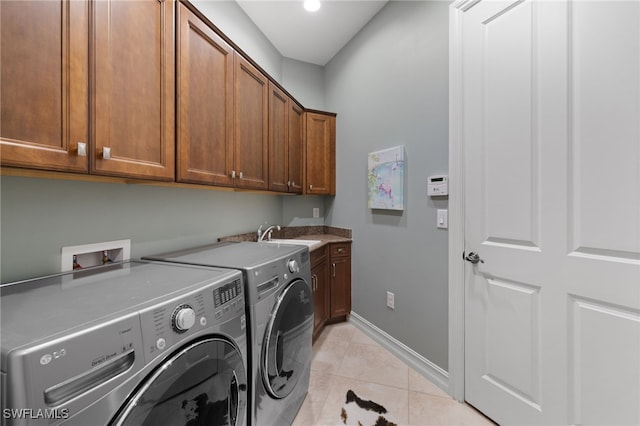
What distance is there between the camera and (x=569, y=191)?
1157 mm

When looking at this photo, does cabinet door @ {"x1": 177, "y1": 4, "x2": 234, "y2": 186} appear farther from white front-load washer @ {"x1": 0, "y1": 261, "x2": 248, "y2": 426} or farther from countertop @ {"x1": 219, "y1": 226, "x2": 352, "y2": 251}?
countertop @ {"x1": 219, "y1": 226, "x2": 352, "y2": 251}

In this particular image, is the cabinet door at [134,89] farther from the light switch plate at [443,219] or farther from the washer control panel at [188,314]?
the light switch plate at [443,219]

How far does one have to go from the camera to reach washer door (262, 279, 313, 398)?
3.78 ft

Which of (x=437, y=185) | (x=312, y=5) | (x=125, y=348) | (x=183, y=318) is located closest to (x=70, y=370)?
(x=125, y=348)

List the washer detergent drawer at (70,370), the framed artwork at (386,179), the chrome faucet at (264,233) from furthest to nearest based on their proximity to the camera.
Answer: the chrome faucet at (264,233), the framed artwork at (386,179), the washer detergent drawer at (70,370)

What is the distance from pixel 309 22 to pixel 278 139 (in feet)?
3.90

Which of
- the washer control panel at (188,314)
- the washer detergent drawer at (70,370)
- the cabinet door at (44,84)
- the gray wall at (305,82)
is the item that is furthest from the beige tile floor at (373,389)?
the gray wall at (305,82)

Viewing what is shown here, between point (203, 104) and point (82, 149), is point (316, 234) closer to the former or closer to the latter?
point (203, 104)

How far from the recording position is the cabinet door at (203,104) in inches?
49.5

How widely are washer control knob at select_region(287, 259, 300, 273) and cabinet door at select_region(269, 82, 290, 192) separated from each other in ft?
2.77

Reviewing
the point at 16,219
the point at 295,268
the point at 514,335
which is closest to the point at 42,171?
the point at 16,219

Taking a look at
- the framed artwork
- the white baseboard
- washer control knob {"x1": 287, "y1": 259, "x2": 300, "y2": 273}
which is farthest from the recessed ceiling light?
the white baseboard

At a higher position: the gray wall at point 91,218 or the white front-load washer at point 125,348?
the gray wall at point 91,218

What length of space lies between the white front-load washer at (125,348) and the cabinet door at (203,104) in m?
0.60
